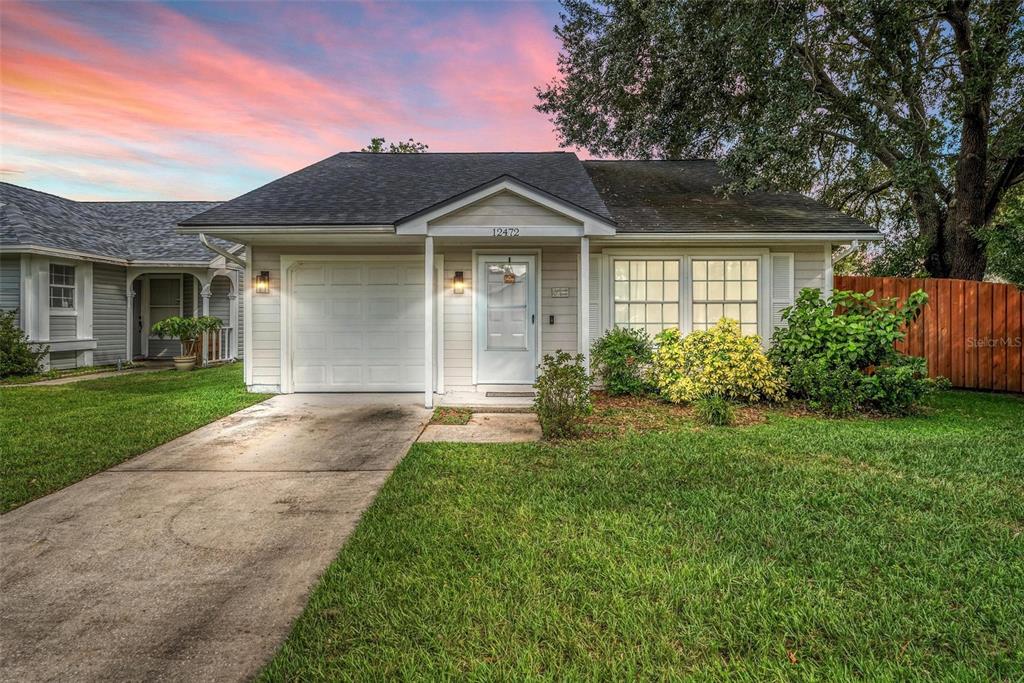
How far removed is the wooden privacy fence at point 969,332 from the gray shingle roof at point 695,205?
245 centimetres

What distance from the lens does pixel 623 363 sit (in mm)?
7988

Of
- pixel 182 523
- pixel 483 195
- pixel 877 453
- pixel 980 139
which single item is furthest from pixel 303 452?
pixel 980 139

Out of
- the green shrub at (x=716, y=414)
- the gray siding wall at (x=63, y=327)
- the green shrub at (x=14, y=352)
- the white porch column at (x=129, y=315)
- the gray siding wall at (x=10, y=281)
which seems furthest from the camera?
the white porch column at (x=129, y=315)

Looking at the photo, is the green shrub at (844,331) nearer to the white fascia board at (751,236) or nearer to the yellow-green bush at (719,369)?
the yellow-green bush at (719,369)

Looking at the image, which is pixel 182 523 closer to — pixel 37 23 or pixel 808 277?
pixel 37 23

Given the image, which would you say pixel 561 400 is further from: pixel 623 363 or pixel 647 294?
pixel 647 294

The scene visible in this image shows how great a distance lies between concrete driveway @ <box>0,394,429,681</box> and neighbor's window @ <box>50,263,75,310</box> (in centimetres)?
957

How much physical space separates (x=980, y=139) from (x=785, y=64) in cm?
429

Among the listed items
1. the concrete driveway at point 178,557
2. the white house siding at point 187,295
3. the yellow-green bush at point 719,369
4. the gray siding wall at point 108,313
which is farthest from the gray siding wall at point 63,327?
the yellow-green bush at point 719,369

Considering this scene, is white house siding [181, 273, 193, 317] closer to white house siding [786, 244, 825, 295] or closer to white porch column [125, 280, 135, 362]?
white porch column [125, 280, 135, 362]

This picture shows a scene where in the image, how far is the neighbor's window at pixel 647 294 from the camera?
8.59m

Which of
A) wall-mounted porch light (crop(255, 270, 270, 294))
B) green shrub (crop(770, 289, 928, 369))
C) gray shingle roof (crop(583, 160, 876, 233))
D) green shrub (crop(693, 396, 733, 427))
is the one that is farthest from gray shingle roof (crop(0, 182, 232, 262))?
green shrub (crop(770, 289, 928, 369))

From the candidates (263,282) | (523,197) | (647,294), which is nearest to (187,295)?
(263,282)

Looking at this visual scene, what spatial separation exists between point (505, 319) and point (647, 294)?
2575mm
